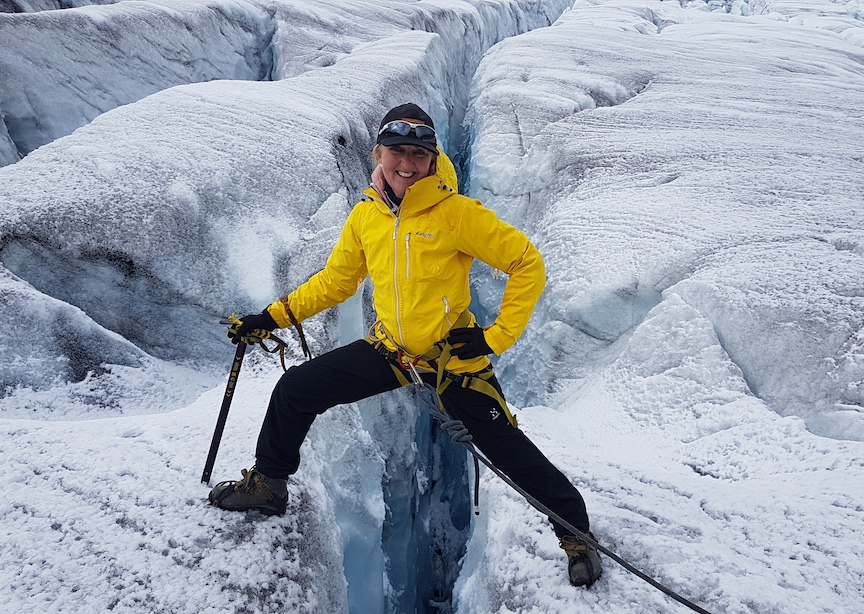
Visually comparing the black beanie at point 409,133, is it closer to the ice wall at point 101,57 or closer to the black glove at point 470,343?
the black glove at point 470,343

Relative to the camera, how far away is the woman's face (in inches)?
64.6

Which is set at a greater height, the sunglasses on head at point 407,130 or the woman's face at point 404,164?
the sunglasses on head at point 407,130

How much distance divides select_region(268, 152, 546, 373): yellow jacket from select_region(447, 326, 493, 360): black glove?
2 centimetres

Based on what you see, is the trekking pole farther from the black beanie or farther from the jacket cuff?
the black beanie

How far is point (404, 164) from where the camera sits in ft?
5.37

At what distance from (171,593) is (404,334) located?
3.82ft

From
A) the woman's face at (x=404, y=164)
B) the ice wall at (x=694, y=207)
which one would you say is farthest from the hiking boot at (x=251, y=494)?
the ice wall at (x=694, y=207)

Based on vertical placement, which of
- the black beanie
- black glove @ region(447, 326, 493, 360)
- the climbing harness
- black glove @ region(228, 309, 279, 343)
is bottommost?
the climbing harness

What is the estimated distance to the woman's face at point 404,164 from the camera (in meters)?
1.64

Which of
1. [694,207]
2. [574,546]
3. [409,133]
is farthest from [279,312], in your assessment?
[694,207]

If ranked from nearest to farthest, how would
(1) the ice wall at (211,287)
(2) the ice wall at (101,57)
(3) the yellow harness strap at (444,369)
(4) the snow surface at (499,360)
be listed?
(3) the yellow harness strap at (444,369) < (4) the snow surface at (499,360) < (1) the ice wall at (211,287) < (2) the ice wall at (101,57)

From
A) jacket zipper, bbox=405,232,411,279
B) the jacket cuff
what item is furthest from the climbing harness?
the jacket cuff

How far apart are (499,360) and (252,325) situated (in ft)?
10.6

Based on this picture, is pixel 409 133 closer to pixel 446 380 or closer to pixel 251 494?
pixel 446 380
